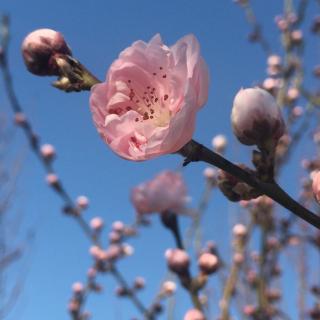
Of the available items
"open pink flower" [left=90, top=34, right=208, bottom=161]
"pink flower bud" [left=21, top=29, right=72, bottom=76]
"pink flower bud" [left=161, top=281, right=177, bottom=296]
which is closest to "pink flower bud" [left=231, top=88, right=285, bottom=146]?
"open pink flower" [left=90, top=34, right=208, bottom=161]

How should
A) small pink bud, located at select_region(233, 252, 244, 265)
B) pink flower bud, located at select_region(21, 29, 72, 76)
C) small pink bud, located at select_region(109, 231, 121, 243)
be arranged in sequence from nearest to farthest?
1. pink flower bud, located at select_region(21, 29, 72, 76)
2. small pink bud, located at select_region(233, 252, 244, 265)
3. small pink bud, located at select_region(109, 231, 121, 243)

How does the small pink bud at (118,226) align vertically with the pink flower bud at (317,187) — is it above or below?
above

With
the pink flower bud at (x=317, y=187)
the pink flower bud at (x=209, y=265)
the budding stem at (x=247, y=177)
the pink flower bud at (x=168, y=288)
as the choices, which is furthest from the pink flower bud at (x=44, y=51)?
the pink flower bud at (x=168, y=288)

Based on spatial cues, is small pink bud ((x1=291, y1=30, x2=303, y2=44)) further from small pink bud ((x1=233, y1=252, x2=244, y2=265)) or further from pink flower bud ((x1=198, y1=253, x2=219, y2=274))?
pink flower bud ((x1=198, y1=253, x2=219, y2=274))

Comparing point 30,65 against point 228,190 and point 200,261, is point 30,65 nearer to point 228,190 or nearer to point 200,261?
point 228,190

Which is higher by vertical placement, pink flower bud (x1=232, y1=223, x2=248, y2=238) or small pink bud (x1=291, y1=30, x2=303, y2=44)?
small pink bud (x1=291, y1=30, x2=303, y2=44)

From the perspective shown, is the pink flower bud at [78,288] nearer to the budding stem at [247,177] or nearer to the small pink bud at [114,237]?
the small pink bud at [114,237]
